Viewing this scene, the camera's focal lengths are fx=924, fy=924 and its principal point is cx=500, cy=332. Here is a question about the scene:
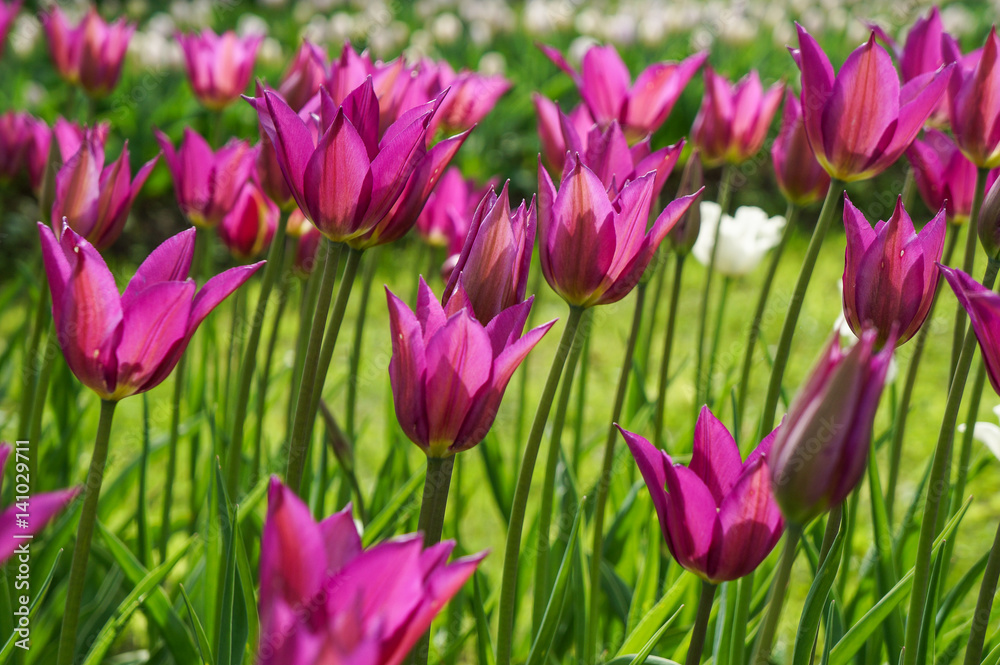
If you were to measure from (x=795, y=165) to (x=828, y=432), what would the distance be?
2.76 feet

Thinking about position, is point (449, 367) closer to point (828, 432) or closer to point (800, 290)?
point (828, 432)

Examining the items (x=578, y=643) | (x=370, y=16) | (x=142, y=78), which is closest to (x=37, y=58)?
(x=142, y=78)

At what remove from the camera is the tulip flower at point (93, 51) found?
201cm

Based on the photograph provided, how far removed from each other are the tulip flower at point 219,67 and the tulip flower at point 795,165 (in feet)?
3.67

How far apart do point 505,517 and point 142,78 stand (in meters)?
3.87

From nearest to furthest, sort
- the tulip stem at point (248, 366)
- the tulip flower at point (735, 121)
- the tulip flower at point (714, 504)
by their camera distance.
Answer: the tulip flower at point (714, 504) → the tulip stem at point (248, 366) → the tulip flower at point (735, 121)

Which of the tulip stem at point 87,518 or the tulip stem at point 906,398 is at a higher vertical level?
the tulip stem at point 906,398

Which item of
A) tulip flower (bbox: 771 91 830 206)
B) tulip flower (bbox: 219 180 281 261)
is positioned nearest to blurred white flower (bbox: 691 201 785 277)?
tulip flower (bbox: 771 91 830 206)

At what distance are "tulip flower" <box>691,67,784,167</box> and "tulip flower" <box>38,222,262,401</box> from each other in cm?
108

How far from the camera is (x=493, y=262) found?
2.72 ft

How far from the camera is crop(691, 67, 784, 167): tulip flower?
166cm

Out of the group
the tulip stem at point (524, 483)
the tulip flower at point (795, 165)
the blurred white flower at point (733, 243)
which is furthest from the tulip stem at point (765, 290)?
the blurred white flower at point (733, 243)

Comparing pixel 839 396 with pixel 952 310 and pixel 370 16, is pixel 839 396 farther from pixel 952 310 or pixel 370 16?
pixel 370 16

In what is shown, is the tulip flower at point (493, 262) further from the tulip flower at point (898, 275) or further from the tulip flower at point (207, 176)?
the tulip flower at point (207, 176)
